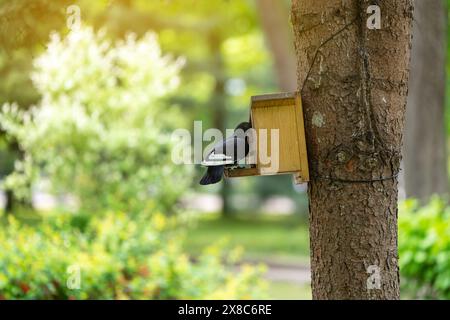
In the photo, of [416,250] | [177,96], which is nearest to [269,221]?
[177,96]

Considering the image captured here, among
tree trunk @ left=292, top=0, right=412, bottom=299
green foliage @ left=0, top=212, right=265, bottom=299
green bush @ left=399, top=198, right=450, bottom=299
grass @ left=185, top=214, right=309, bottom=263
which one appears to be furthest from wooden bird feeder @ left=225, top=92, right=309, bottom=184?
grass @ left=185, top=214, right=309, bottom=263

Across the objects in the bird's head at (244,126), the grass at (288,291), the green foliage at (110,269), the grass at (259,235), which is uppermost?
the bird's head at (244,126)

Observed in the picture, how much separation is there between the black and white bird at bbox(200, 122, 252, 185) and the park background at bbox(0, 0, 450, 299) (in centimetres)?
146

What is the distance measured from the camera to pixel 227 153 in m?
3.05

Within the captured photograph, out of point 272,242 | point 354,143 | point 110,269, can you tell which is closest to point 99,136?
point 110,269

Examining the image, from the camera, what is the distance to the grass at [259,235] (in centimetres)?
1289

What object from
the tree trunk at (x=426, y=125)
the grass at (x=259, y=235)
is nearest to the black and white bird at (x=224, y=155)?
the tree trunk at (x=426, y=125)

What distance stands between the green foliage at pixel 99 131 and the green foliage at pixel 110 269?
2.20m

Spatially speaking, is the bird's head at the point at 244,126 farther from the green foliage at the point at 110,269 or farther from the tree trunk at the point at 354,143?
the green foliage at the point at 110,269

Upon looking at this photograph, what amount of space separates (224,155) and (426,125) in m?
6.84

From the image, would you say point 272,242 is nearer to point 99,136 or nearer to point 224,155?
point 99,136
